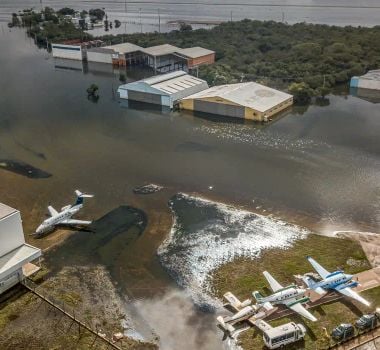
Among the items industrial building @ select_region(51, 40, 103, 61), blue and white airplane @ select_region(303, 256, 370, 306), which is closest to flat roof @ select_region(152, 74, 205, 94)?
industrial building @ select_region(51, 40, 103, 61)

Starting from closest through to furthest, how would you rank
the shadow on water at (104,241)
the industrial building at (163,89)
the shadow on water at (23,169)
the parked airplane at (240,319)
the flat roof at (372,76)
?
the parked airplane at (240,319)
the shadow on water at (104,241)
the shadow on water at (23,169)
the industrial building at (163,89)
the flat roof at (372,76)

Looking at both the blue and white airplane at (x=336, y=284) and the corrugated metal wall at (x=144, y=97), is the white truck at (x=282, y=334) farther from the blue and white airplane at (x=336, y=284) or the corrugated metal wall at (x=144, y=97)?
the corrugated metal wall at (x=144, y=97)

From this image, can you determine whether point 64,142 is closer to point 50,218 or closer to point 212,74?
point 50,218

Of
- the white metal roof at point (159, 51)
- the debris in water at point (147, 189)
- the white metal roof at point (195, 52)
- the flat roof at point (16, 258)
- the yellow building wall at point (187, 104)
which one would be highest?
the white metal roof at point (159, 51)

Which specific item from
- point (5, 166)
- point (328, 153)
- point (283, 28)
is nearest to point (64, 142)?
point (5, 166)

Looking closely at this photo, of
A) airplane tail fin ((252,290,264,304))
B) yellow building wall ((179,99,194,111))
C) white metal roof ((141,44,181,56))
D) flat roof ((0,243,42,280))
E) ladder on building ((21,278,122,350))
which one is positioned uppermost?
white metal roof ((141,44,181,56))

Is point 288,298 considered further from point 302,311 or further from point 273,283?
point 273,283

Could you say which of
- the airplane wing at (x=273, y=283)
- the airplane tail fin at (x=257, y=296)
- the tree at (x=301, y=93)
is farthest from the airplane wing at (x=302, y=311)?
the tree at (x=301, y=93)

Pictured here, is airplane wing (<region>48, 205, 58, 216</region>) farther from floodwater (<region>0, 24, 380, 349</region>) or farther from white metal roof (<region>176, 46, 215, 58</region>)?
white metal roof (<region>176, 46, 215, 58</region>)
